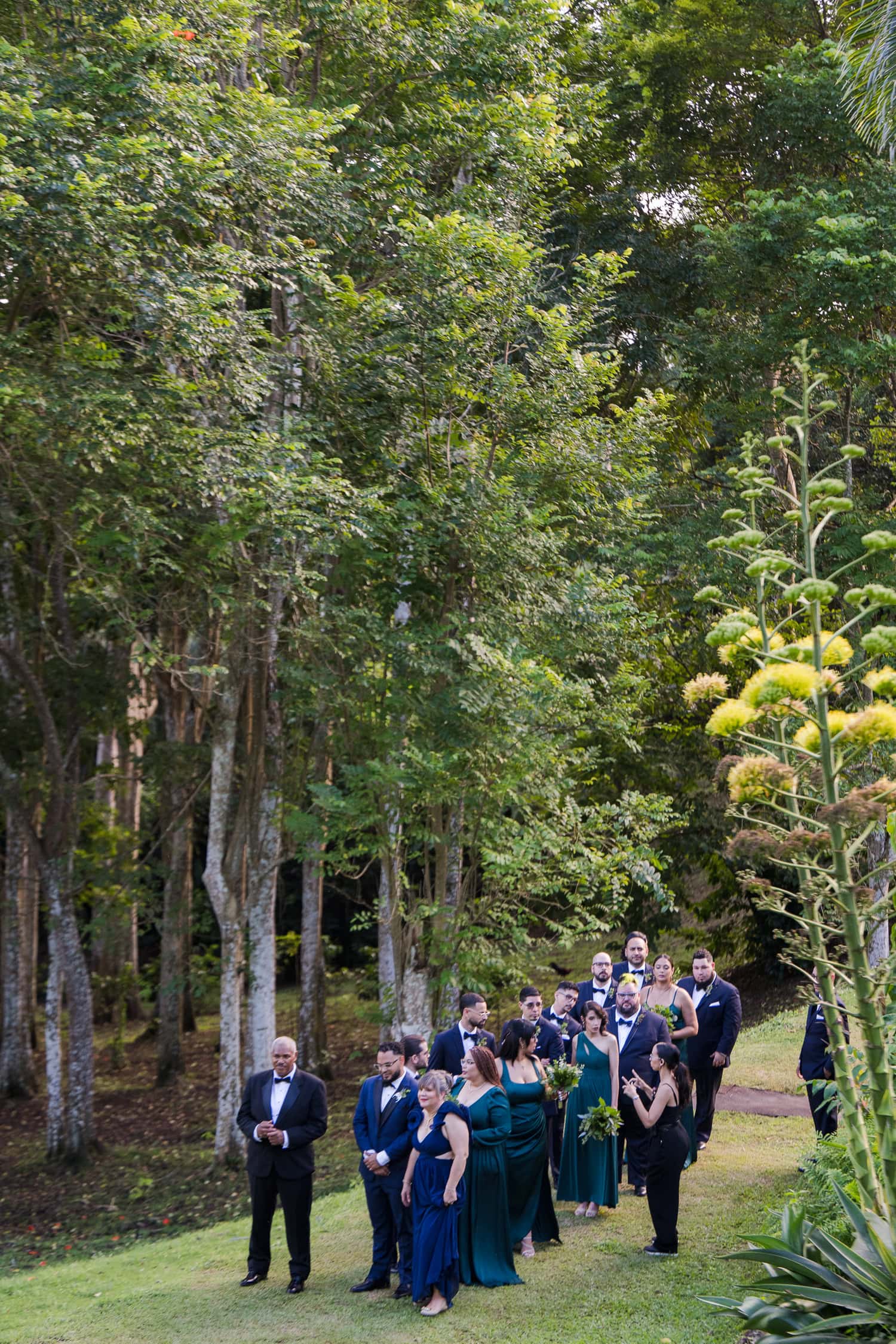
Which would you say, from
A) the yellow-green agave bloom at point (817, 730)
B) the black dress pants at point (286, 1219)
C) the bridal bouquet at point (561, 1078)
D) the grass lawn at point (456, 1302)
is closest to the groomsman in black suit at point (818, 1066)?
the grass lawn at point (456, 1302)

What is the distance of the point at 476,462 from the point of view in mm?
14172

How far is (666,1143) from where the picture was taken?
26.5 feet

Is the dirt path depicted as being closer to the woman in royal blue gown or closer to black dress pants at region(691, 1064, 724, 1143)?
black dress pants at region(691, 1064, 724, 1143)

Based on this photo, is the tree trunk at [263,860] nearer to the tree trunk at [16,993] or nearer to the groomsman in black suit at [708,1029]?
the tree trunk at [16,993]

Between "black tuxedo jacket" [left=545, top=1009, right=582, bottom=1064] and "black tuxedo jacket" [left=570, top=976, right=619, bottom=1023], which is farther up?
"black tuxedo jacket" [left=570, top=976, right=619, bottom=1023]

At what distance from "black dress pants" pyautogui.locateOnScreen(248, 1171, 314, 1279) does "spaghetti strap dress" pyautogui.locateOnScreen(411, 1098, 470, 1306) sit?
1011 mm

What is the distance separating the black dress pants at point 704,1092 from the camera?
10.8m

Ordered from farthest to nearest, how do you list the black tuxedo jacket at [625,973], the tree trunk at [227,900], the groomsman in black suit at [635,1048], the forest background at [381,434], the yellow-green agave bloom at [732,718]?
the tree trunk at [227,900] → the forest background at [381,434] → the black tuxedo jacket at [625,973] → the groomsman in black suit at [635,1048] → the yellow-green agave bloom at [732,718]

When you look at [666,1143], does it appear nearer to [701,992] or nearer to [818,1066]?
[818,1066]

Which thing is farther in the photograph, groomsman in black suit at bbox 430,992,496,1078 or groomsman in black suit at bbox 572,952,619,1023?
groomsman in black suit at bbox 572,952,619,1023

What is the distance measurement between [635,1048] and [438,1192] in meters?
2.24

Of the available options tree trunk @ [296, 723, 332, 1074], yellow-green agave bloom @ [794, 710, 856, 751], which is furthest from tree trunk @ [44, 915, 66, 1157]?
yellow-green agave bloom @ [794, 710, 856, 751]

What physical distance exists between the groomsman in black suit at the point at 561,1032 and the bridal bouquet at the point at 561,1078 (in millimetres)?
1024

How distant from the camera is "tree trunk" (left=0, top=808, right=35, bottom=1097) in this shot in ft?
62.3
